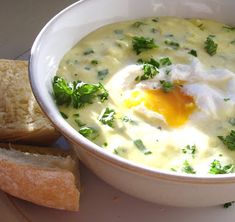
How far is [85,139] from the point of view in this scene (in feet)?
6.11

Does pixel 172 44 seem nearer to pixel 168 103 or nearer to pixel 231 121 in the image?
pixel 168 103

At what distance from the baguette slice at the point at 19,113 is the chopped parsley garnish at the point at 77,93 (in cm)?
19

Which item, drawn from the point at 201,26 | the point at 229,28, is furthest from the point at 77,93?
the point at 229,28

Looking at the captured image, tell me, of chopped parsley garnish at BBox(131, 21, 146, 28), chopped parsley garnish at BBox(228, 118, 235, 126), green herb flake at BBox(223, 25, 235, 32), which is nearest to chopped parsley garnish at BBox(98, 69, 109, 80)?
chopped parsley garnish at BBox(131, 21, 146, 28)

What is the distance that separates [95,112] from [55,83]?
25cm

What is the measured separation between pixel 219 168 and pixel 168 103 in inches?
18.1

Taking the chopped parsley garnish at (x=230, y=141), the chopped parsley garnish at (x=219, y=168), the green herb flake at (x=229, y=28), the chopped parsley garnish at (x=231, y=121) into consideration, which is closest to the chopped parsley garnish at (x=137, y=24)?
the green herb flake at (x=229, y=28)

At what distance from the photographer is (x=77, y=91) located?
7.25 ft

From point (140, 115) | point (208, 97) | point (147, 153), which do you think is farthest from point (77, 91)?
point (208, 97)

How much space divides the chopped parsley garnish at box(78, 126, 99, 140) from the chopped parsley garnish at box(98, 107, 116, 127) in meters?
0.07

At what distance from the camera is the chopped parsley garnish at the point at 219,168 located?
6.41ft

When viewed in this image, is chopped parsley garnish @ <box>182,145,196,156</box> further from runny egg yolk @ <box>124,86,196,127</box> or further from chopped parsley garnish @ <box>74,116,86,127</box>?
chopped parsley garnish @ <box>74,116,86,127</box>

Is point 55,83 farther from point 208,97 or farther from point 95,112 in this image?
point 208,97

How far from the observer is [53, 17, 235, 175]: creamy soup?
6.76ft
